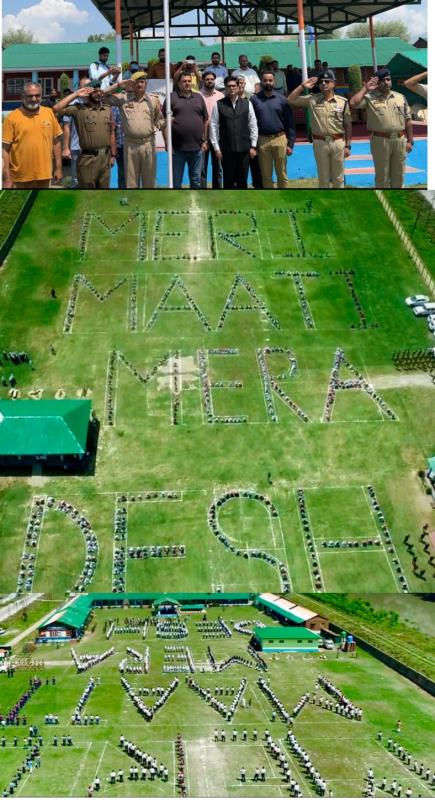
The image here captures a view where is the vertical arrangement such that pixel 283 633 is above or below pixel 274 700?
above

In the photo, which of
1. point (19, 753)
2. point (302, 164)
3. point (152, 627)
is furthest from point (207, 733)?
point (302, 164)

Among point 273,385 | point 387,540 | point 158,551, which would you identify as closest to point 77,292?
point 273,385

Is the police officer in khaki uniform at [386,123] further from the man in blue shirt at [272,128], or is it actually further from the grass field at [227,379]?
the grass field at [227,379]

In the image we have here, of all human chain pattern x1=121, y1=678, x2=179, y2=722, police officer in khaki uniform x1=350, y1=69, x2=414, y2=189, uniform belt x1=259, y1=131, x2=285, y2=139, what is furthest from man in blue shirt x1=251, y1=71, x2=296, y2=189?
human chain pattern x1=121, y1=678, x2=179, y2=722

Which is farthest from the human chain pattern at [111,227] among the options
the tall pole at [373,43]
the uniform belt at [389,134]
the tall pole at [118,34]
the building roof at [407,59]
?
the building roof at [407,59]

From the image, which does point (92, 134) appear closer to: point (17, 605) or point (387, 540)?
point (17, 605)

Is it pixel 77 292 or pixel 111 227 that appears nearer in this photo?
pixel 77 292

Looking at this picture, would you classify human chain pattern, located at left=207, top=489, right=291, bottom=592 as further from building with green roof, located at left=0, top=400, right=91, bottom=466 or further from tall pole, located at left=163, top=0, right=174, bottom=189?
tall pole, located at left=163, top=0, right=174, bottom=189
